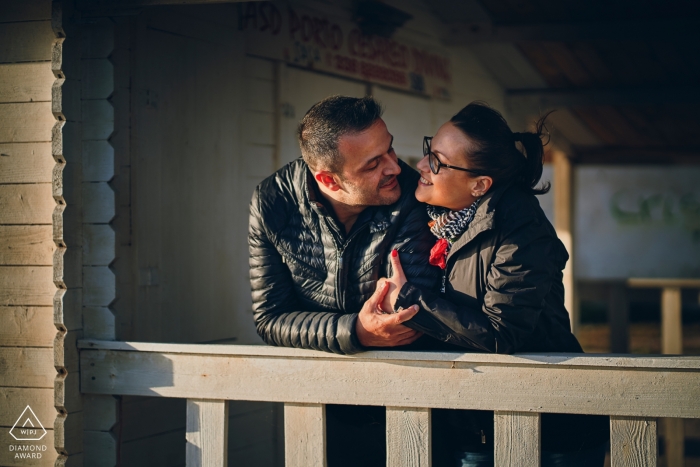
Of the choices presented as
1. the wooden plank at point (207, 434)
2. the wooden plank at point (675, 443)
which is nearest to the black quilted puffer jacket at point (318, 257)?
the wooden plank at point (207, 434)

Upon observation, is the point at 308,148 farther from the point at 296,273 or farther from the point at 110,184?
the point at 110,184

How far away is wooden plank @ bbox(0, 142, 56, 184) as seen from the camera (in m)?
3.23

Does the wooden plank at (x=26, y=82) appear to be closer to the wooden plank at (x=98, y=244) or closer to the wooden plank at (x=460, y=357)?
the wooden plank at (x=98, y=244)

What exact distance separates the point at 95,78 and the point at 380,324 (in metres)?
1.63

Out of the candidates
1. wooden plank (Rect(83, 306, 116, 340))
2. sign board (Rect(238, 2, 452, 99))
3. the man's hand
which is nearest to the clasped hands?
the man's hand

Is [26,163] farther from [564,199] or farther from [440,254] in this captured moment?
[564,199]

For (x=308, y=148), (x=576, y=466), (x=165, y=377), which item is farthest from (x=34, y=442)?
(x=576, y=466)

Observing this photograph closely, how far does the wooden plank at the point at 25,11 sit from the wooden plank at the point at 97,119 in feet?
1.28

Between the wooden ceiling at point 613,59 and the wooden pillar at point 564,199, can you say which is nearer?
the wooden ceiling at point 613,59

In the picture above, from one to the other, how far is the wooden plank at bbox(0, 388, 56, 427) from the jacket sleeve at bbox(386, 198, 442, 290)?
1.50 metres

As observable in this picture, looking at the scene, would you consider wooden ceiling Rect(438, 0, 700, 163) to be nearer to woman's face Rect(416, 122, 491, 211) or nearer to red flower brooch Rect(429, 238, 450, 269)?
woman's face Rect(416, 122, 491, 211)

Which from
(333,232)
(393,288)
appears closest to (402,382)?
(393,288)

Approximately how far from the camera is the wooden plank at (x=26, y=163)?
10.6 ft

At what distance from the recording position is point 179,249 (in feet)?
13.8
